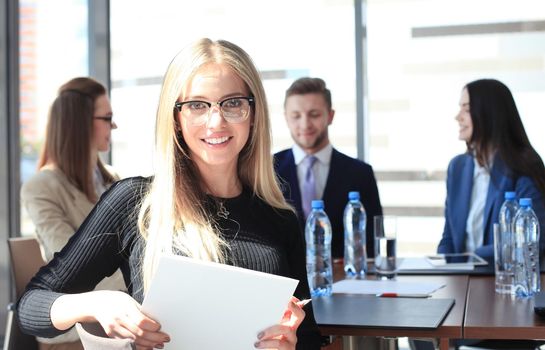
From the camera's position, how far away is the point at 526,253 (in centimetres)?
288

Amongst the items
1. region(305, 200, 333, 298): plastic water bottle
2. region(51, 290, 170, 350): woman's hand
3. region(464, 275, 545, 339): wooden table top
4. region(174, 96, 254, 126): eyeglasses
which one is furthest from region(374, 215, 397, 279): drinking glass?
region(51, 290, 170, 350): woman's hand

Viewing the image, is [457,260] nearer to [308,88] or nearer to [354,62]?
[308,88]

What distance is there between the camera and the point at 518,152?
395cm

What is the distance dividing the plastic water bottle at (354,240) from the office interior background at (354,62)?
72.7 inches

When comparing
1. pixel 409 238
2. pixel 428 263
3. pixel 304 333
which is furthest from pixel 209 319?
pixel 409 238

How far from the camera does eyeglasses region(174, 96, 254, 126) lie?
Result: 1918 millimetres

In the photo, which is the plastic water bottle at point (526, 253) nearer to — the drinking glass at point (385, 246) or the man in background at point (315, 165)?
the drinking glass at point (385, 246)

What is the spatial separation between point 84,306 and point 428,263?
218cm

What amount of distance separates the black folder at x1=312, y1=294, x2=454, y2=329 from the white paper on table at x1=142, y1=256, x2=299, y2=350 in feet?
2.32

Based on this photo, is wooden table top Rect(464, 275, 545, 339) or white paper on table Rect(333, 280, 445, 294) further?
white paper on table Rect(333, 280, 445, 294)

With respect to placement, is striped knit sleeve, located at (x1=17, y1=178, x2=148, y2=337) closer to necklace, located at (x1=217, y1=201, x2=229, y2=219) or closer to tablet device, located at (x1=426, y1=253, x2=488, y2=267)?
necklace, located at (x1=217, y1=201, x2=229, y2=219)

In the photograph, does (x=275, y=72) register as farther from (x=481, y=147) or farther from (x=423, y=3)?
(x=481, y=147)

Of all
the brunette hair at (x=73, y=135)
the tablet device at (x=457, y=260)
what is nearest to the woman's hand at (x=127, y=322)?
the tablet device at (x=457, y=260)

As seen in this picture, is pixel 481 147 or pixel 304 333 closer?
pixel 304 333
